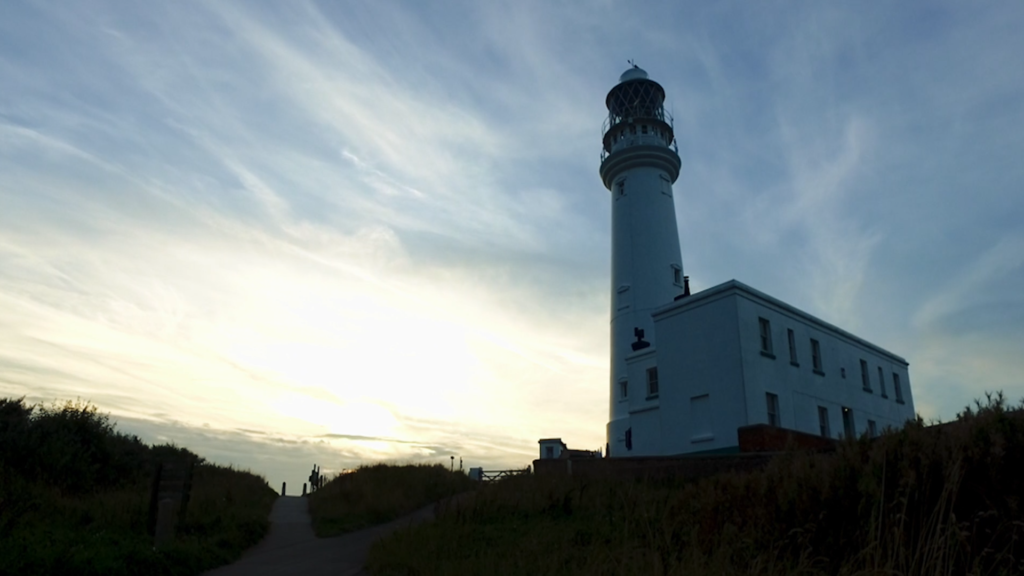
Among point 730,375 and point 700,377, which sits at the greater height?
point 700,377

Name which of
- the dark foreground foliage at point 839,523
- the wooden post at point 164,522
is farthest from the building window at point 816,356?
the wooden post at point 164,522

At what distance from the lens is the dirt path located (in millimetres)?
11734

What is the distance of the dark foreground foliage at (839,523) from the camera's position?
606 cm

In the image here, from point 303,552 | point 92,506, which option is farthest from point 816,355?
point 92,506

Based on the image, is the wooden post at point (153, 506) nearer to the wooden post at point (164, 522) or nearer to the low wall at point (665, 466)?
the wooden post at point (164, 522)

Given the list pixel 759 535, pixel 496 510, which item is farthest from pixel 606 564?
pixel 496 510

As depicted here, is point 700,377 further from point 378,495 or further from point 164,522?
point 164,522

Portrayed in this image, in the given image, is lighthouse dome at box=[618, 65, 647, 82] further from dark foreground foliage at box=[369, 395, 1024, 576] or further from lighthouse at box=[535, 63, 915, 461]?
dark foreground foliage at box=[369, 395, 1024, 576]

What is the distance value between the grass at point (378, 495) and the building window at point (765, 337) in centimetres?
1224

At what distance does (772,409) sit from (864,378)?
363 inches

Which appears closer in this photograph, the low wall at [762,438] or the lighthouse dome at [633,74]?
the low wall at [762,438]

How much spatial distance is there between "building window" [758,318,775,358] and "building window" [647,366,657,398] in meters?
5.17

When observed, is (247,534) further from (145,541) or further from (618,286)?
(618,286)

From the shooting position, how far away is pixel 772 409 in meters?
24.4
